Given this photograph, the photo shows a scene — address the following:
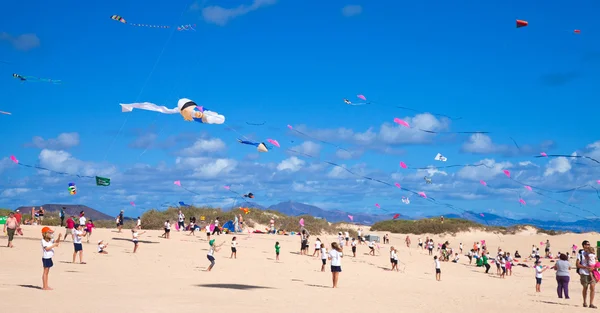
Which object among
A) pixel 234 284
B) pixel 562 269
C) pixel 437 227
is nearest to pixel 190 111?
pixel 234 284

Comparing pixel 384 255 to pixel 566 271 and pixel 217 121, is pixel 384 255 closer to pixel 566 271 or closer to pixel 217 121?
pixel 217 121

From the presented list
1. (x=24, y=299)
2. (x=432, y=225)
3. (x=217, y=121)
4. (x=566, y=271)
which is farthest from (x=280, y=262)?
(x=432, y=225)

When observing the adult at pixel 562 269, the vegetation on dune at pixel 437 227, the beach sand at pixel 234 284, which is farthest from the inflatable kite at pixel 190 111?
the vegetation on dune at pixel 437 227

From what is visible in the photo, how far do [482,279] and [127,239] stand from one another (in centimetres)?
1746

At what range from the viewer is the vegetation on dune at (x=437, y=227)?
59.8 meters

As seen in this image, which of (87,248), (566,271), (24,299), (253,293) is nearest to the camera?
(24,299)

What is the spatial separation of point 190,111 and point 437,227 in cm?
4380

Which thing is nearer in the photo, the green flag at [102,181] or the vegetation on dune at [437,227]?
the green flag at [102,181]

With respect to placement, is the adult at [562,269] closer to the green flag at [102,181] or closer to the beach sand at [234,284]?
the beach sand at [234,284]

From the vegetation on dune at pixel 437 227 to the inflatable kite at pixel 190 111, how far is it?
41.9 meters

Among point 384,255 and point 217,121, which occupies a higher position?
point 217,121

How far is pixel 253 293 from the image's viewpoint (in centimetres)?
1423

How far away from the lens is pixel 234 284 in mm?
16281

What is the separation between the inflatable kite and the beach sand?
523 cm
